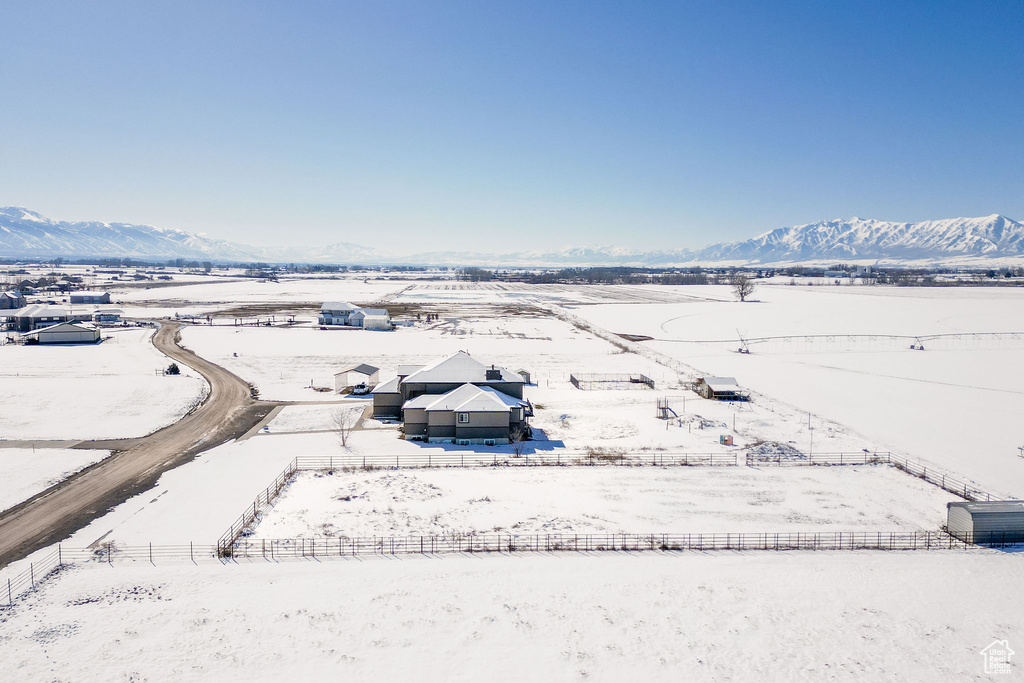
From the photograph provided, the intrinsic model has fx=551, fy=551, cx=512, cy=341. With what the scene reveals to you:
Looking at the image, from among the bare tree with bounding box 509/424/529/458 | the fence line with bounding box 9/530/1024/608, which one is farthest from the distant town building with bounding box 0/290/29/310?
the bare tree with bounding box 509/424/529/458

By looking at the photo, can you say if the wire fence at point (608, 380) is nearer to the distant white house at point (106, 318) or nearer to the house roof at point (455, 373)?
the house roof at point (455, 373)

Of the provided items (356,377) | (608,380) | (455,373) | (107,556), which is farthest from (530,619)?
(356,377)

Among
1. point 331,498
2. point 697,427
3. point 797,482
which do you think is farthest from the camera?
point 697,427

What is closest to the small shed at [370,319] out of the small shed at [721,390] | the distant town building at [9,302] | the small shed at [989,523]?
the small shed at [721,390]

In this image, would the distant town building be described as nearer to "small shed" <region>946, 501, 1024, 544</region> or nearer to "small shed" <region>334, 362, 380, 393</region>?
"small shed" <region>334, 362, 380, 393</region>

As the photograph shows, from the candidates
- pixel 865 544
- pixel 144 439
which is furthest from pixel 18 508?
pixel 865 544

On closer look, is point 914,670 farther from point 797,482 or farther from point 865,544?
point 797,482
